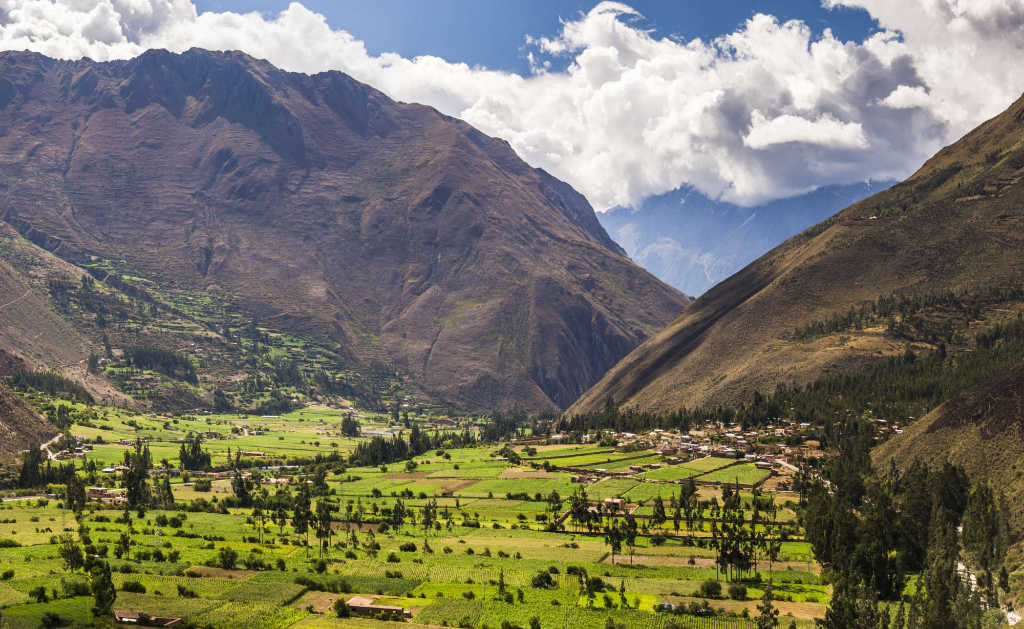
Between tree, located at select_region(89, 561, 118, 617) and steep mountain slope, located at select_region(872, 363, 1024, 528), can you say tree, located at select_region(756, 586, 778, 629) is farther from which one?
tree, located at select_region(89, 561, 118, 617)

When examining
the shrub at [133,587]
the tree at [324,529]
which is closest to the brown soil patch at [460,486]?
the tree at [324,529]

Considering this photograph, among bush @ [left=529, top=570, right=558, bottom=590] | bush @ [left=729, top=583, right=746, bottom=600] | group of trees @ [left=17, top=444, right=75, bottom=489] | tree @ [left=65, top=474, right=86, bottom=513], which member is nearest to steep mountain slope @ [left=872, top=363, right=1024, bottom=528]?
bush @ [left=729, top=583, right=746, bottom=600]

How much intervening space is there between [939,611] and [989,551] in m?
25.8

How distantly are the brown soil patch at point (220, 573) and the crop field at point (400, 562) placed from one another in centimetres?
26

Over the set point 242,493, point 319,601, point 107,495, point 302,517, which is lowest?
point 319,601

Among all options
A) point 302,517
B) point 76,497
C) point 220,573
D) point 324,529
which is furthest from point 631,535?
point 76,497

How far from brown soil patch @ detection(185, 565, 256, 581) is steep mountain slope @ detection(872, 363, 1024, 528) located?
331 ft

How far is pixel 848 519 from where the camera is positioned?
101562 mm

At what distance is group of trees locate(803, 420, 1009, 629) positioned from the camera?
72625 mm

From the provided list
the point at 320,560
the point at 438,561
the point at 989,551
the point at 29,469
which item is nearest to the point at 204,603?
the point at 320,560

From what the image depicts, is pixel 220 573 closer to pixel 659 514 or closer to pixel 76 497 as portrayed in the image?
pixel 76 497

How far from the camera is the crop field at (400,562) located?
86375 millimetres

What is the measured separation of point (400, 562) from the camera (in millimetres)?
111125

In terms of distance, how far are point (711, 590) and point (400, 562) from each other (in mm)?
43907
